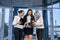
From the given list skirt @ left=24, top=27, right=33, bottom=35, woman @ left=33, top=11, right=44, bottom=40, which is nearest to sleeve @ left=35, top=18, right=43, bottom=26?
woman @ left=33, top=11, right=44, bottom=40

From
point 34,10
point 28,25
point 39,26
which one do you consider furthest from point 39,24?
point 34,10

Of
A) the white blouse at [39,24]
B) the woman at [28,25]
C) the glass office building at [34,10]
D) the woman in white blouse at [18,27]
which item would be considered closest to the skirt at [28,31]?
the woman at [28,25]

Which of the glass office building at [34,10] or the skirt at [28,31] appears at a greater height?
the glass office building at [34,10]

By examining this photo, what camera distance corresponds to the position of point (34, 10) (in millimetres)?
8758

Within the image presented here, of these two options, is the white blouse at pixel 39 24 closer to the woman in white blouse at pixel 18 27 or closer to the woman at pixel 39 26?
the woman at pixel 39 26

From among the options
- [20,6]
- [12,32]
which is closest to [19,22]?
[12,32]

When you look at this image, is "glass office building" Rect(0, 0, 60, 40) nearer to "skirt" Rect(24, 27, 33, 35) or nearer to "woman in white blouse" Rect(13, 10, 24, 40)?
"woman in white blouse" Rect(13, 10, 24, 40)

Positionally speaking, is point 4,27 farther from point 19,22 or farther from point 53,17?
point 53,17

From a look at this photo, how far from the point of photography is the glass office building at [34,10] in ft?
27.4

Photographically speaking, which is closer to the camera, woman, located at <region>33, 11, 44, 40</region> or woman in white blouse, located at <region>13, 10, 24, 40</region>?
woman in white blouse, located at <region>13, 10, 24, 40</region>

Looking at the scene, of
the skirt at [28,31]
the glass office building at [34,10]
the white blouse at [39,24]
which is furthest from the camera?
the glass office building at [34,10]

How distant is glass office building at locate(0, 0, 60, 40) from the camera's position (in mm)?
8344

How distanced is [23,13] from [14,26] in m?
0.69

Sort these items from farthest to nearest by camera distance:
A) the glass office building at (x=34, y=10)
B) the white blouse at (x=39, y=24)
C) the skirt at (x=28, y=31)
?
1. the glass office building at (x=34, y=10)
2. the white blouse at (x=39, y=24)
3. the skirt at (x=28, y=31)
